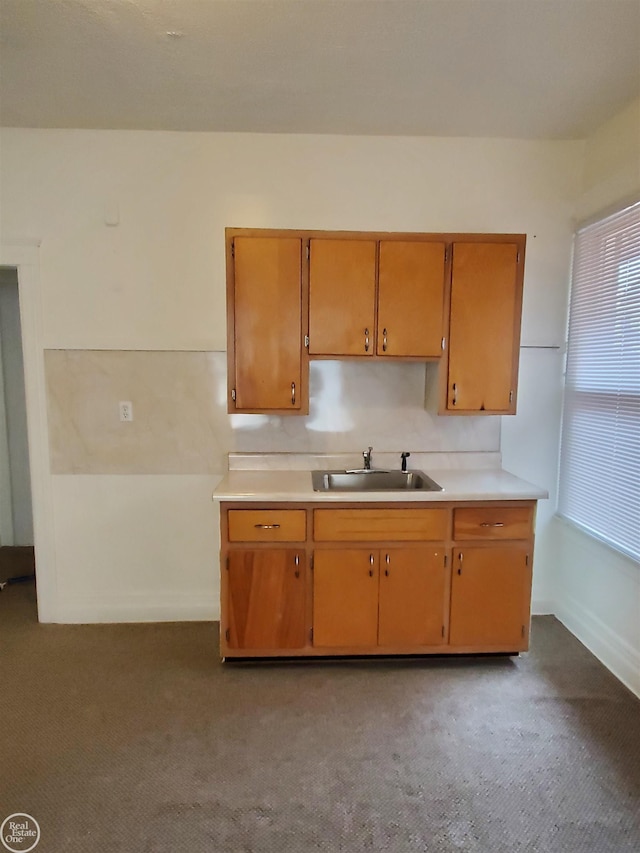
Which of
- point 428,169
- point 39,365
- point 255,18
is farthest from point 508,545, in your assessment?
point 39,365

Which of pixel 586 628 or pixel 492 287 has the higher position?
pixel 492 287

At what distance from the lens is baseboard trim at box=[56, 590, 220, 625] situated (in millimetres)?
2916

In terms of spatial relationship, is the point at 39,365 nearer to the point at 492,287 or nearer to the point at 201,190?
the point at 201,190

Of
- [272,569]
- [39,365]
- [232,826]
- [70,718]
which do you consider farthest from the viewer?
[39,365]

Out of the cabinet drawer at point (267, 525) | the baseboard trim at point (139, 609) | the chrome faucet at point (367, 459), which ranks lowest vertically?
the baseboard trim at point (139, 609)

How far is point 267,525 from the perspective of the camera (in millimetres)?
2383

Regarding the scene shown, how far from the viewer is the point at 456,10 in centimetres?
174

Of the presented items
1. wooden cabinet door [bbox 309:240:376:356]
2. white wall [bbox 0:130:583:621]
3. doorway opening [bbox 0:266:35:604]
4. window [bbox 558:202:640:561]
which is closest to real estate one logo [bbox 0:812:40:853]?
white wall [bbox 0:130:583:621]

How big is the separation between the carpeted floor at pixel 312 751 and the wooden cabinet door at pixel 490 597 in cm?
16

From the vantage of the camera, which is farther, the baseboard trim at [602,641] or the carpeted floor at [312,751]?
the baseboard trim at [602,641]

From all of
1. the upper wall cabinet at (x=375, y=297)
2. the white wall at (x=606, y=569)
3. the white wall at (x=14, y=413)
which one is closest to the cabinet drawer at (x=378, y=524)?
the upper wall cabinet at (x=375, y=297)

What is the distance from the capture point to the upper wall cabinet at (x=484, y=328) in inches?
101

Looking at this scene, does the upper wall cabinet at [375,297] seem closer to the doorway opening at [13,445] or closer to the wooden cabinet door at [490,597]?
the wooden cabinet door at [490,597]

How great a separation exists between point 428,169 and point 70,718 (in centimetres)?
327
